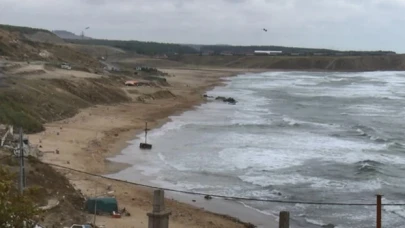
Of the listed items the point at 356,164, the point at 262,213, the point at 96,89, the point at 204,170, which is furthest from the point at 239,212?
the point at 96,89

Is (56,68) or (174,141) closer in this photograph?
(174,141)

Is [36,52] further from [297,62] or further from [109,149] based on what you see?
[297,62]

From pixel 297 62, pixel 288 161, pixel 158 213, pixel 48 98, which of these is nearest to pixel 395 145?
pixel 288 161

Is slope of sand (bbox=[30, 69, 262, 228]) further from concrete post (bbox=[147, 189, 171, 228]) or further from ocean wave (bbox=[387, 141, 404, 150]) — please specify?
ocean wave (bbox=[387, 141, 404, 150])

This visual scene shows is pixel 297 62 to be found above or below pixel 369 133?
above

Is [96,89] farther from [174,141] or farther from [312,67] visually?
[312,67]

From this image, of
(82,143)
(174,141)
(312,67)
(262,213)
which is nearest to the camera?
(262,213)

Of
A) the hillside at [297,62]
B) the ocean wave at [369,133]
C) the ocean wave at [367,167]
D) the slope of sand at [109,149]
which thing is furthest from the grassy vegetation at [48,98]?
the hillside at [297,62]
